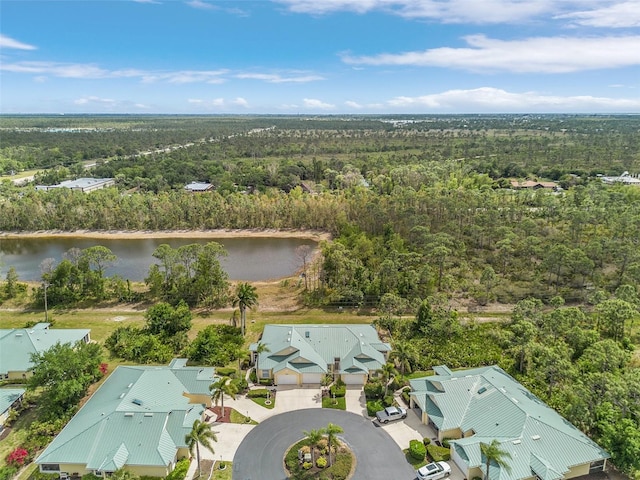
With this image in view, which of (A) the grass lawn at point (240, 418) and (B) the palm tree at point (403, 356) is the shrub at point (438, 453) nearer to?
(B) the palm tree at point (403, 356)

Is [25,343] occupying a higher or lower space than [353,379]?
higher

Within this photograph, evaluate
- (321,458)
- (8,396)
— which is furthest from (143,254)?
(321,458)

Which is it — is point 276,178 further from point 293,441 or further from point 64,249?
point 293,441

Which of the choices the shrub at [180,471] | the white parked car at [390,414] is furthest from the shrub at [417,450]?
the shrub at [180,471]

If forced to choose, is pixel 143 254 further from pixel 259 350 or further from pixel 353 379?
pixel 353 379

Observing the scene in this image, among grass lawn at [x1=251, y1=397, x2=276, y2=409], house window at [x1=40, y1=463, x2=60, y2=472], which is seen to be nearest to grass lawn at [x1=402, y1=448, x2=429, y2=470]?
grass lawn at [x1=251, y1=397, x2=276, y2=409]


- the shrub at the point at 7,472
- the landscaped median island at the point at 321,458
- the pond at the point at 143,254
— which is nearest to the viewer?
the shrub at the point at 7,472
